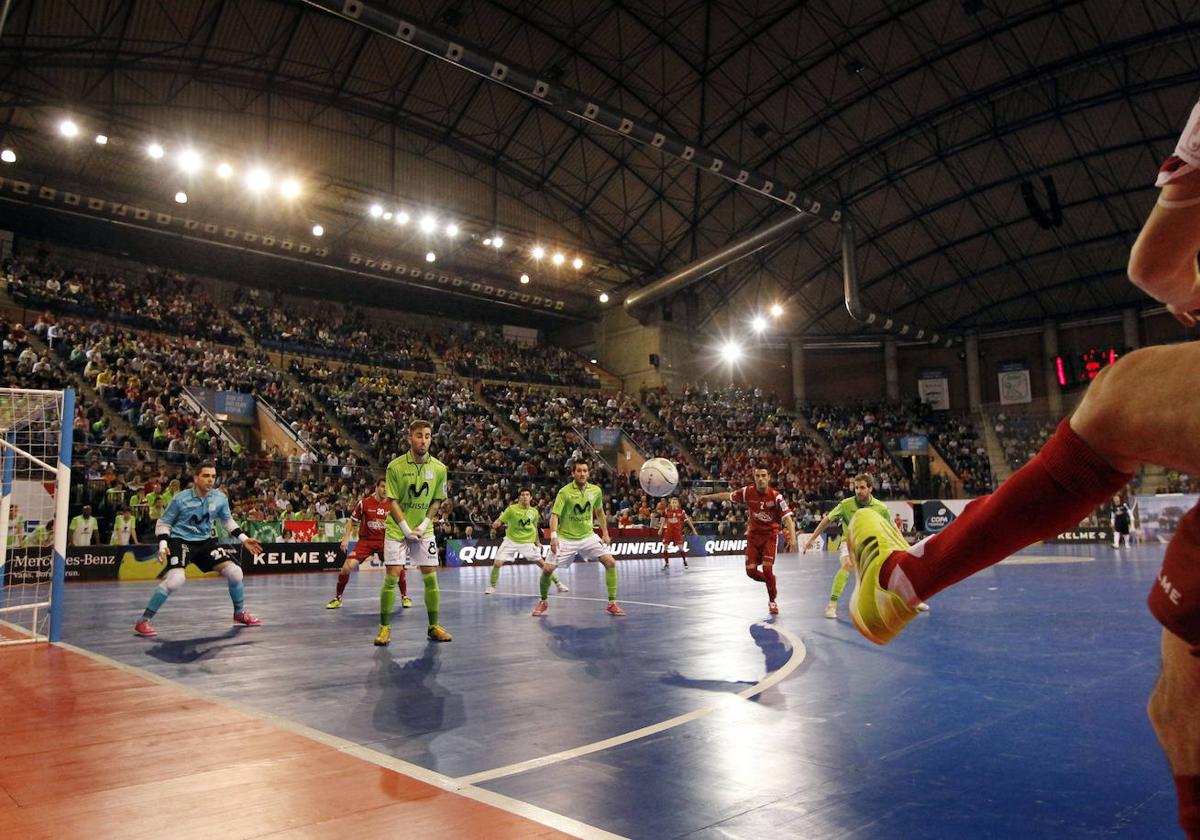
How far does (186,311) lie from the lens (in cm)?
3306

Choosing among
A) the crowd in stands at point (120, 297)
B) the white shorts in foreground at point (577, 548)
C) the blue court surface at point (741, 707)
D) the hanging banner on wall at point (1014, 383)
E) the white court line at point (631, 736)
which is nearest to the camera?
the blue court surface at point (741, 707)

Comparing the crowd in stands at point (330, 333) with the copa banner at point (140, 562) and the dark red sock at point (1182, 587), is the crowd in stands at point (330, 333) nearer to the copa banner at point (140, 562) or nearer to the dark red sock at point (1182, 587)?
the copa banner at point (140, 562)

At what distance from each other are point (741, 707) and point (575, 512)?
7.58m

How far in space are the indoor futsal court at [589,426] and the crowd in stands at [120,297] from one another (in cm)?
20

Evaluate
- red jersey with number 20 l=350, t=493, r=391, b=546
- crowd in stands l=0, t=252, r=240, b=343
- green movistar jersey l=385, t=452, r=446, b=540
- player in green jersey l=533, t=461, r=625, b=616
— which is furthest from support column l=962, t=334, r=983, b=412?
green movistar jersey l=385, t=452, r=446, b=540

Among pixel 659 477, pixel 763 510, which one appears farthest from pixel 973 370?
pixel 659 477

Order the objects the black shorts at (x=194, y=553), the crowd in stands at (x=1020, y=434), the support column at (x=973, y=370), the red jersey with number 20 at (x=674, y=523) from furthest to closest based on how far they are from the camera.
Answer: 1. the support column at (x=973, y=370)
2. the crowd in stands at (x=1020, y=434)
3. the red jersey with number 20 at (x=674, y=523)
4. the black shorts at (x=194, y=553)

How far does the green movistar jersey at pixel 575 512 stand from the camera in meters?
12.8

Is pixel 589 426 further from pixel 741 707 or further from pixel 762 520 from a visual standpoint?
pixel 741 707

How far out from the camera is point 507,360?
43438 millimetres

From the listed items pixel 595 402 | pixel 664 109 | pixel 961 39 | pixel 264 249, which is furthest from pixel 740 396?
pixel 264 249

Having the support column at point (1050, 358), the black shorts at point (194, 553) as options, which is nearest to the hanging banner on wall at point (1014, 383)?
the support column at point (1050, 358)

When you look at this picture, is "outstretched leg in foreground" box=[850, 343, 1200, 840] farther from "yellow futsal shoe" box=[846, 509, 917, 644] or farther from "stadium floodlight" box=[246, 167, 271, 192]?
"stadium floodlight" box=[246, 167, 271, 192]

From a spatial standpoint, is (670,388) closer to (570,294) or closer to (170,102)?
(570,294)
